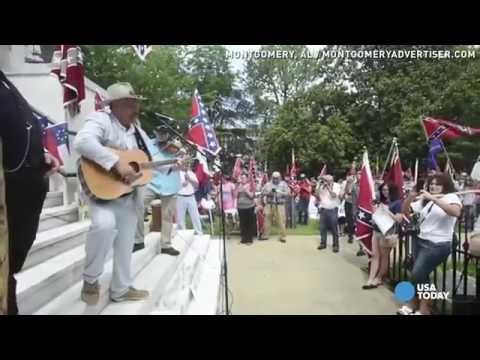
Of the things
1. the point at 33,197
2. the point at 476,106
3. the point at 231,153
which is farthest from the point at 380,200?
the point at 33,197

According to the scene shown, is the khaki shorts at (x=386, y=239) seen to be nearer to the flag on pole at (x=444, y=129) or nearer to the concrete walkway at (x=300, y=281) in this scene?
the concrete walkway at (x=300, y=281)

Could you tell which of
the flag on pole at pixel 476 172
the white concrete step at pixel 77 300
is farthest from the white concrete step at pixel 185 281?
the flag on pole at pixel 476 172

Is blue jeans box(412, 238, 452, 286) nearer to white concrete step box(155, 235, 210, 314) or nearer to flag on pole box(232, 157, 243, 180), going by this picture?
flag on pole box(232, 157, 243, 180)

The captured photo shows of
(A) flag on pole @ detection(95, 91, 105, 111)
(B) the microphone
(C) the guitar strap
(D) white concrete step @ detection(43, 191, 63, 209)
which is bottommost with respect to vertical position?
(D) white concrete step @ detection(43, 191, 63, 209)

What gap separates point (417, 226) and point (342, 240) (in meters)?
0.59

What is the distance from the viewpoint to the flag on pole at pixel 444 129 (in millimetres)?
2740

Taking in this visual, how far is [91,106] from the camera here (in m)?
2.49

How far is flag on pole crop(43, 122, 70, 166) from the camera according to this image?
7.70ft

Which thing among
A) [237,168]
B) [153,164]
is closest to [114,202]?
[153,164]

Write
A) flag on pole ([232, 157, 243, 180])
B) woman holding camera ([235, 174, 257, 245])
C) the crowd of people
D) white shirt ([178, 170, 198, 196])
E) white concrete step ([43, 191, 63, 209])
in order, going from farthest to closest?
woman holding camera ([235, 174, 257, 245]) < white shirt ([178, 170, 198, 196]) < flag on pole ([232, 157, 243, 180]) < white concrete step ([43, 191, 63, 209]) < the crowd of people

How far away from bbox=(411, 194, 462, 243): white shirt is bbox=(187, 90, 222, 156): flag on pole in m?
1.40

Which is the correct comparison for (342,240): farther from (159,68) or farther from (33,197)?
(33,197)

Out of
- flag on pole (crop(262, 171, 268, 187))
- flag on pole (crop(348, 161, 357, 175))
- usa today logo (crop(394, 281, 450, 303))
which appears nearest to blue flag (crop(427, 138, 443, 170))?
flag on pole (crop(348, 161, 357, 175))
